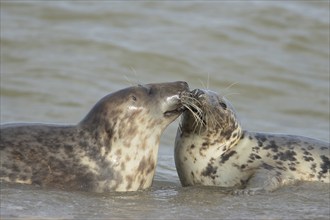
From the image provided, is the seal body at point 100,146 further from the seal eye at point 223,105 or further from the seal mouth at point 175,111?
the seal eye at point 223,105

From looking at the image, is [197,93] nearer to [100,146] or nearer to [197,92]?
[197,92]

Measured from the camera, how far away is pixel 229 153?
7.57m

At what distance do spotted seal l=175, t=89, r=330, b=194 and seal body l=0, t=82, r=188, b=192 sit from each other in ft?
1.43

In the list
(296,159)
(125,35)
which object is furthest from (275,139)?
(125,35)

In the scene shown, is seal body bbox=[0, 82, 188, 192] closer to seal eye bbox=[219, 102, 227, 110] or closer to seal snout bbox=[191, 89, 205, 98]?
seal snout bbox=[191, 89, 205, 98]

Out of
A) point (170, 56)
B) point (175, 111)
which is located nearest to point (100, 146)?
point (175, 111)

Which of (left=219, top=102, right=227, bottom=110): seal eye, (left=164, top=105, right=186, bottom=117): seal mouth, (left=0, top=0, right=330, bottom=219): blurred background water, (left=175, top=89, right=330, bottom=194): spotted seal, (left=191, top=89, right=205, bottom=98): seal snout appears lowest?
(left=175, top=89, right=330, bottom=194): spotted seal

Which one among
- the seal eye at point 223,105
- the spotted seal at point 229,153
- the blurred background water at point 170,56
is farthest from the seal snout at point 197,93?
the blurred background water at point 170,56

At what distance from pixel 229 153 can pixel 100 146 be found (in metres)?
1.17

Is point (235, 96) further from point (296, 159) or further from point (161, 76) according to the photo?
point (296, 159)

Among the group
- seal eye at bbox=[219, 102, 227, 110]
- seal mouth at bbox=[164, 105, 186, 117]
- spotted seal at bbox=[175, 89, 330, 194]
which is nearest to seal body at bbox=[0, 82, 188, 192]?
seal mouth at bbox=[164, 105, 186, 117]

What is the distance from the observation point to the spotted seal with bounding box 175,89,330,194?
7.37 m

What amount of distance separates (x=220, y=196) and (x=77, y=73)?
5869mm

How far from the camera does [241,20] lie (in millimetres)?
14789
